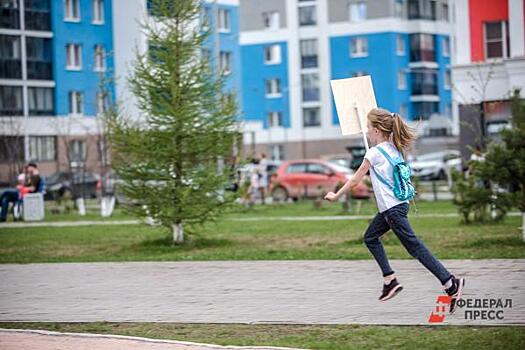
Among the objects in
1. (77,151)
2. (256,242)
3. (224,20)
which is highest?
(224,20)

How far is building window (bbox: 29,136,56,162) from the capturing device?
2292 inches


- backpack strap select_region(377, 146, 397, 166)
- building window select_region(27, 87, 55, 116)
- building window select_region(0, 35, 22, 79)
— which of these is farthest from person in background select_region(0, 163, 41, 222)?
building window select_region(27, 87, 55, 116)

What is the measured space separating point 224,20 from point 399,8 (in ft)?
63.9

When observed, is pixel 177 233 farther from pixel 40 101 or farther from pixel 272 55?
pixel 272 55

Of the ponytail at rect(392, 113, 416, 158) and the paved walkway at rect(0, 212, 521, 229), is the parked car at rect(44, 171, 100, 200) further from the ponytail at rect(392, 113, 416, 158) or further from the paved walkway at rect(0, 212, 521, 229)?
the ponytail at rect(392, 113, 416, 158)

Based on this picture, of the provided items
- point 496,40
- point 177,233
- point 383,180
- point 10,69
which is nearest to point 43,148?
point 10,69

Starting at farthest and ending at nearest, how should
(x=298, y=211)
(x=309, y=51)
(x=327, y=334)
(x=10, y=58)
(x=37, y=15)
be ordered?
(x=309, y=51) < (x=10, y=58) < (x=37, y=15) < (x=298, y=211) < (x=327, y=334)

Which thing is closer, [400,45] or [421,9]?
[400,45]

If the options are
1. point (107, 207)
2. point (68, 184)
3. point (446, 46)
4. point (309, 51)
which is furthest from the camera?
point (446, 46)

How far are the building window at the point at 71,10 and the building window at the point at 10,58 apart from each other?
10.7ft

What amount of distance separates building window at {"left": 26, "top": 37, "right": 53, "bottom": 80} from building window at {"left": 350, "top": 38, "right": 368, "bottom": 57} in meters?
31.2

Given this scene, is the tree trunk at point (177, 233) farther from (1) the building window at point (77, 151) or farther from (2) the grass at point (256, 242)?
(1) the building window at point (77, 151)

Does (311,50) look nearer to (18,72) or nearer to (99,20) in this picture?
(18,72)

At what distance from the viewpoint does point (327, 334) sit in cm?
939
